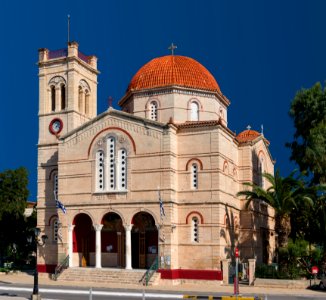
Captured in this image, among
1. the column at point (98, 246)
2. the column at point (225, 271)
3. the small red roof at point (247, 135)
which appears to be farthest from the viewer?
the small red roof at point (247, 135)

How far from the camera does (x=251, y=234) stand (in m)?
40.2

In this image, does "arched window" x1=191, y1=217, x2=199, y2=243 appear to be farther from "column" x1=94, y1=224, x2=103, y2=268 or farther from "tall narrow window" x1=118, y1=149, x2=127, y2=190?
"column" x1=94, y1=224, x2=103, y2=268

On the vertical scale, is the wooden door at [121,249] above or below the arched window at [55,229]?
below

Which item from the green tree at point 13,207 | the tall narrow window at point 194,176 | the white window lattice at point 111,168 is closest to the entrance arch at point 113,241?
the white window lattice at point 111,168

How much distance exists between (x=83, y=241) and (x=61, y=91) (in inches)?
436

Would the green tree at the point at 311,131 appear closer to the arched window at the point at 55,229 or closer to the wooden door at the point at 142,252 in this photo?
the wooden door at the point at 142,252

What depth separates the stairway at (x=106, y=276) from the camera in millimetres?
34344

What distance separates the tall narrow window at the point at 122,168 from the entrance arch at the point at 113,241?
2.65 meters

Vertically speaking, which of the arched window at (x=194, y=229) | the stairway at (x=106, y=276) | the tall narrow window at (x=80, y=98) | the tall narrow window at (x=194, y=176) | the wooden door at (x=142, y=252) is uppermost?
the tall narrow window at (x=80, y=98)

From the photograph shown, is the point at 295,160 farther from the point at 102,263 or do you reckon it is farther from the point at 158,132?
the point at 102,263

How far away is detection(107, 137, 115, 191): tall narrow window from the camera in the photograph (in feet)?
123

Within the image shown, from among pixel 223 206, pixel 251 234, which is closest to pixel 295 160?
pixel 251 234

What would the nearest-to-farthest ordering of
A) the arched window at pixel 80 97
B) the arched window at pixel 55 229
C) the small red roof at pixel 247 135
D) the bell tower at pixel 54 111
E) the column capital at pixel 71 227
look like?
the column capital at pixel 71 227, the arched window at pixel 55 229, the bell tower at pixel 54 111, the small red roof at pixel 247 135, the arched window at pixel 80 97

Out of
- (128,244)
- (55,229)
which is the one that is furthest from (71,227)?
(128,244)
